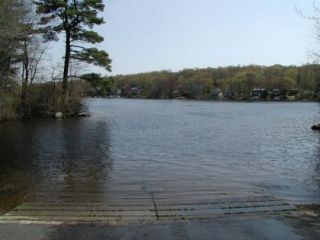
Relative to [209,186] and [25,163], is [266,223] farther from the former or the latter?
[25,163]

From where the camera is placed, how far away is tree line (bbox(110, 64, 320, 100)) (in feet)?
514

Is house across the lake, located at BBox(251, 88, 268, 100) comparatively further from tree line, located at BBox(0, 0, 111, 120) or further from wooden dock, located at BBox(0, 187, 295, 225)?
wooden dock, located at BBox(0, 187, 295, 225)

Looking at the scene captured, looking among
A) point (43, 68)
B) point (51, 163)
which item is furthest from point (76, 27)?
point (51, 163)

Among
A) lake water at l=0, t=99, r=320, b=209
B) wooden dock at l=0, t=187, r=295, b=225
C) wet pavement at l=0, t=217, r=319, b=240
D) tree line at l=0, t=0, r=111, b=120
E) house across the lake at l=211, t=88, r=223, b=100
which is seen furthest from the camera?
house across the lake at l=211, t=88, r=223, b=100

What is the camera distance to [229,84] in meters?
169

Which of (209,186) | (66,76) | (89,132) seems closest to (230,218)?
(209,186)

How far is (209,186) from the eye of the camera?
37.1 ft

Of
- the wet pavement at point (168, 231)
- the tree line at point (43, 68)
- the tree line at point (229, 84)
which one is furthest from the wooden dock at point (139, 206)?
the tree line at point (229, 84)

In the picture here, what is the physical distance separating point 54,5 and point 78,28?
3131 mm

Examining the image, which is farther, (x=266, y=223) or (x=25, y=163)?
(x=25, y=163)

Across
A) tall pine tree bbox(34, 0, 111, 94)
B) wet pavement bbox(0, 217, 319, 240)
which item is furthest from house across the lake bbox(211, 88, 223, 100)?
wet pavement bbox(0, 217, 319, 240)

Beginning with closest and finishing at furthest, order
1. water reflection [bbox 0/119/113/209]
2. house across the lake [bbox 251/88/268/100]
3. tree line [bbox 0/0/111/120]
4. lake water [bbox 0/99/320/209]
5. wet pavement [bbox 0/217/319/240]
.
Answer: wet pavement [bbox 0/217/319/240] < water reflection [bbox 0/119/113/209] < lake water [bbox 0/99/320/209] < tree line [bbox 0/0/111/120] < house across the lake [bbox 251/88/268/100]

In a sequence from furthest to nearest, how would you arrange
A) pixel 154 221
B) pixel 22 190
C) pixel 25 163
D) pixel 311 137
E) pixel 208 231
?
pixel 311 137, pixel 25 163, pixel 22 190, pixel 154 221, pixel 208 231

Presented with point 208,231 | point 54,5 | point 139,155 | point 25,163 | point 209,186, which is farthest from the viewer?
point 54,5
